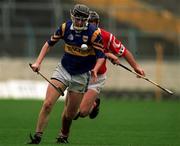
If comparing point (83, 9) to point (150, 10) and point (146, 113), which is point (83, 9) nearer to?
point (146, 113)

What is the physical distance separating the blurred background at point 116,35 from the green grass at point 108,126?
5.41 m

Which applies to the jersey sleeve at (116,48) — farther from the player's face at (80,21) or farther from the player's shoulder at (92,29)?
the player's face at (80,21)

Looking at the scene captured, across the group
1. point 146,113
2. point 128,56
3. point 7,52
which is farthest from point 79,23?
point 7,52

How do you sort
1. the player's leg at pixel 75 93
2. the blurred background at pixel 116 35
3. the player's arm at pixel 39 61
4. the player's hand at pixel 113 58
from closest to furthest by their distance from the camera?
1. the player's arm at pixel 39 61
2. the player's leg at pixel 75 93
3. the player's hand at pixel 113 58
4. the blurred background at pixel 116 35

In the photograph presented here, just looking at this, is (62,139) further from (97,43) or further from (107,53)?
(107,53)

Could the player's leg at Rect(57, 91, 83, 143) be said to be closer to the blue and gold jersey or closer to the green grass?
the green grass

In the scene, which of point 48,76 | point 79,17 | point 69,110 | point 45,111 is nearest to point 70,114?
point 69,110

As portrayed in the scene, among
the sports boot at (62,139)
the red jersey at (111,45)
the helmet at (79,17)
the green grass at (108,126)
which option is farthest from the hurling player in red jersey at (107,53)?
the helmet at (79,17)

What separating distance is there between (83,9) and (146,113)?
37.9ft

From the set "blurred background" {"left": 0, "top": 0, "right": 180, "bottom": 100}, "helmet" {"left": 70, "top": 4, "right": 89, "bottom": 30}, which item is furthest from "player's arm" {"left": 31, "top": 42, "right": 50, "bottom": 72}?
"blurred background" {"left": 0, "top": 0, "right": 180, "bottom": 100}

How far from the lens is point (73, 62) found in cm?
1387

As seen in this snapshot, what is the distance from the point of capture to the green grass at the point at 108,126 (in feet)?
47.6

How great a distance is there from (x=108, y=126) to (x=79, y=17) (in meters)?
5.93

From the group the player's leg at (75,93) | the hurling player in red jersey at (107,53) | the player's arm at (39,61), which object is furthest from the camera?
the hurling player in red jersey at (107,53)
